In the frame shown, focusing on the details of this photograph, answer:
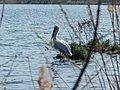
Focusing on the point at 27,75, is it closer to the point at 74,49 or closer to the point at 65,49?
the point at 65,49

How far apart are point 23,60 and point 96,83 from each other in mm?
7325

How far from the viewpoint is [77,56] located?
55.2 ft

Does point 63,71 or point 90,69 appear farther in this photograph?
point 63,71

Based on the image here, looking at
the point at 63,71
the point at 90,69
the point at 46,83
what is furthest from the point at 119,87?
the point at 63,71

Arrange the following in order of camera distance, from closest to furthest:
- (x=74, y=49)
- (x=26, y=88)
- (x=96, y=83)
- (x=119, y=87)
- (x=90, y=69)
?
(x=119, y=87) → (x=96, y=83) → (x=26, y=88) → (x=90, y=69) → (x=74, y=49)

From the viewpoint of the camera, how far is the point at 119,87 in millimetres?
3350

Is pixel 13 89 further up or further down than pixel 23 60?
further up

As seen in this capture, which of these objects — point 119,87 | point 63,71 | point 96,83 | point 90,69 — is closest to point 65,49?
point 63,71

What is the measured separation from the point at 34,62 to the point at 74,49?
1.65 m

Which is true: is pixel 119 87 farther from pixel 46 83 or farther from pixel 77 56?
pixel 77 56

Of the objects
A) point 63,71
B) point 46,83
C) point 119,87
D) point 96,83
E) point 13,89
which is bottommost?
point 63,71

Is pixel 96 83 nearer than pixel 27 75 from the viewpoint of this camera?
Yes

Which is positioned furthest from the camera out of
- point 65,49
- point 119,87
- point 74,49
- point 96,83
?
point 74,49

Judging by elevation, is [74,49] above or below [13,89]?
below
